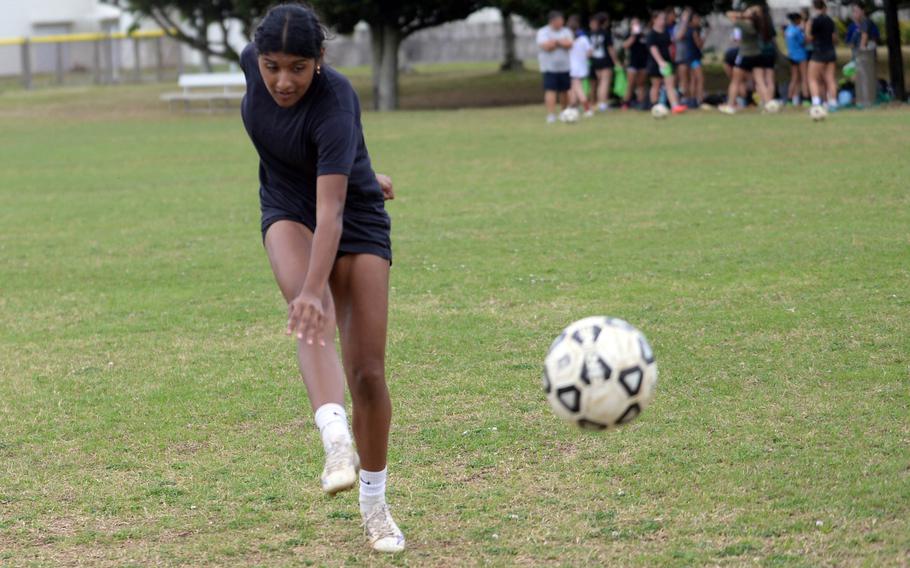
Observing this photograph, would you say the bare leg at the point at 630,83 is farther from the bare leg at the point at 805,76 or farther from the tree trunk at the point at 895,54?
the tree trunk at the point at 895,54

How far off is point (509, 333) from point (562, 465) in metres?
2.74

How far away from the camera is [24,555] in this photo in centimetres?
487

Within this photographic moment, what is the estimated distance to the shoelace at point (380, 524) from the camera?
485 centimetres

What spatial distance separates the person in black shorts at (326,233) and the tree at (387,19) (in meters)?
26.0

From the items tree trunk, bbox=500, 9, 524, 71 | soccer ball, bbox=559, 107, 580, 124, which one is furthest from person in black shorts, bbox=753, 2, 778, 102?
tree trunk, bbox=500, 9, 524, 71

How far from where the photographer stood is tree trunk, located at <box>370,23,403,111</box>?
108 feet

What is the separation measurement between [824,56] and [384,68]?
13.4 meters

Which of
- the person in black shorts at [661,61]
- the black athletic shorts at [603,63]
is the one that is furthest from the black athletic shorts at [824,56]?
the black athletic shorts at [603,63]

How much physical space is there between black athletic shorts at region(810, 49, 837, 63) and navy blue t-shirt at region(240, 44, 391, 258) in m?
19.8

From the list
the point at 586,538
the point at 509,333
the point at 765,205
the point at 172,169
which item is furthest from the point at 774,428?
the point at 172,169

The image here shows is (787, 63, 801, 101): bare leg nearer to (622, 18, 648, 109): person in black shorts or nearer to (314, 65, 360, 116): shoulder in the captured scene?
(622, 18, 648, 109): person in black shorts

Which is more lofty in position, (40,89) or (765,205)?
(40,89)

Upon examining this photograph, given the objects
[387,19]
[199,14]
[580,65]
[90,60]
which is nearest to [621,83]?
[580,65]

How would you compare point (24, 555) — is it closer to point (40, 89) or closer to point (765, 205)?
point (765, 205)
